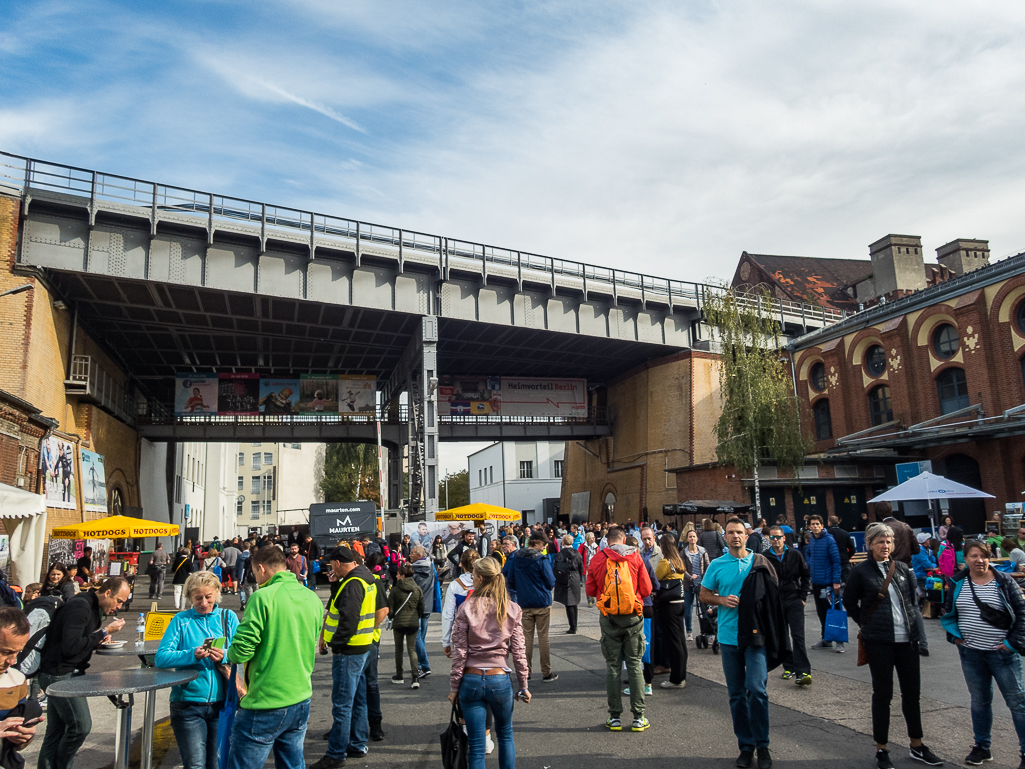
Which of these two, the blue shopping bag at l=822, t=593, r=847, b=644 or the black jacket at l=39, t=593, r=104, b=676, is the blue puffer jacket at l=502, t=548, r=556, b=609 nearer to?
the blue shopping bag at l=822, t=593, r=847, b=644

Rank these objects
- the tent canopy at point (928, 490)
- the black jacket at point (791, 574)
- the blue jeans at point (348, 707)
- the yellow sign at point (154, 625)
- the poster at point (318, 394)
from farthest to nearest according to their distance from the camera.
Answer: the poster at point (318, 394) < the tent canopy at point (928, 490) < the black jacket at point (791, 574) < the yellow sign at point (154, 625) < the blue jeans at point (348, 707)

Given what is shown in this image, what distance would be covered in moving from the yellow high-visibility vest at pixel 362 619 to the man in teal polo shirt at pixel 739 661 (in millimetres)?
2921

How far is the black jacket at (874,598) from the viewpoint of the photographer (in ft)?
18.0

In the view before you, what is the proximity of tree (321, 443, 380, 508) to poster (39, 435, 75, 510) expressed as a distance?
37.7 metres

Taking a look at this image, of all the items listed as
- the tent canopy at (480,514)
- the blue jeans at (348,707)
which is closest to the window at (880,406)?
the tent canopy at (480,514)

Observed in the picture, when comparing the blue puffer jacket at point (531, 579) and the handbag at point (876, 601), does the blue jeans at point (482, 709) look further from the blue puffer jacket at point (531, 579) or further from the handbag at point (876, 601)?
the blue puffer jacket at point (531, 579)

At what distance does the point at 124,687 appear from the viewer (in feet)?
15.0

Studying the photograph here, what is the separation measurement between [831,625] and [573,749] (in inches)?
201

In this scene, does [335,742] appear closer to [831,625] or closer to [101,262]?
[831,625]

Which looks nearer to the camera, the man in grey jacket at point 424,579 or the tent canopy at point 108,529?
the man in grey jacket at point 424,579

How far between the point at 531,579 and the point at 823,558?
418cm

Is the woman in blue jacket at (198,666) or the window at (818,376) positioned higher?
the window at (818,376)

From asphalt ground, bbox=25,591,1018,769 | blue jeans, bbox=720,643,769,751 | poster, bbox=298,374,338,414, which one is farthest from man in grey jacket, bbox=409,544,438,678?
poster, bbox=298,374,338,414

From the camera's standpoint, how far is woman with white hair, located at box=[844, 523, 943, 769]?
5359 millimetres
